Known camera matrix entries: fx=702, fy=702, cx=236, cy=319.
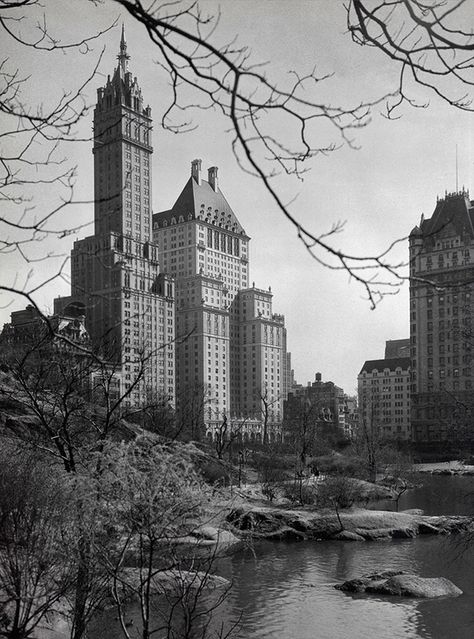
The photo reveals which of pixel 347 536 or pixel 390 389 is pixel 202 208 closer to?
pixel 390 389

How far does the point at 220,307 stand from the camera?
13888 cm

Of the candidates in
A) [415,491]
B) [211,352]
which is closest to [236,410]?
[211,352]

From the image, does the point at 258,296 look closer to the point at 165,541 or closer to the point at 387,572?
the point at 387,572

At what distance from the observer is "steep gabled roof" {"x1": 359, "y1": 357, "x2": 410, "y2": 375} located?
144125 millimetres

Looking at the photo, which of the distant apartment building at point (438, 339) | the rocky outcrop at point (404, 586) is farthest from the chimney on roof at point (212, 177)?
the rocky outcrop at point (404, 586)

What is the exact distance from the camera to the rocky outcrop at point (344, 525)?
104 feet

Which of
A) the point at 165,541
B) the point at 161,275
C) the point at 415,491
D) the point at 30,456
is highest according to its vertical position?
the point at 161,275

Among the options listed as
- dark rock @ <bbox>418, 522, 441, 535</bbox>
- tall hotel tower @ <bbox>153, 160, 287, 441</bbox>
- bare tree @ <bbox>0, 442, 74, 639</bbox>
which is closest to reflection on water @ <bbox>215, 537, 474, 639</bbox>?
dark rock @ <bbox>418, 522, 441, 535</bbox>

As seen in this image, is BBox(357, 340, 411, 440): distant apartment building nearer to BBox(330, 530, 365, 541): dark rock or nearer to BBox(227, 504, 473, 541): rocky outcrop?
BBox(227, 504, 473, 541): rocky outcrop

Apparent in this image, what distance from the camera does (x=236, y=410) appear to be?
14275 centimetres

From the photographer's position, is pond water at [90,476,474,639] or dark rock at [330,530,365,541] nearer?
pond water at [90,476,474,639]

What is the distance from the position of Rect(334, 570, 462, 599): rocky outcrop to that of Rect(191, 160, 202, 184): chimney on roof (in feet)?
456

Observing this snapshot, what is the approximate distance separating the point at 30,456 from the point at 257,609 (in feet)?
28.9

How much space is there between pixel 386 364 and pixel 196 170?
60.0 m
